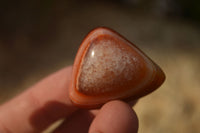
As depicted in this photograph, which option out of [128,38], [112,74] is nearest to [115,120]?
[112,74]

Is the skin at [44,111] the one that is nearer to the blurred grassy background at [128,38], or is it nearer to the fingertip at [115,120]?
the fingertip at [115,120]

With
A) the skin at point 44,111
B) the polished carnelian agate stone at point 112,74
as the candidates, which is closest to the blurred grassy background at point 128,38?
the skin at point 44,111

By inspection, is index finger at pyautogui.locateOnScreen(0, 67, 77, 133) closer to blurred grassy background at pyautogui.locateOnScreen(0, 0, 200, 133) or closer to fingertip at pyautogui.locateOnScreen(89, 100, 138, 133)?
fingertip at pyautogui.locateOnScreen(89, 100, 138, 133)

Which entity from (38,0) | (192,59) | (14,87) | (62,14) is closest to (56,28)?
(62,14)

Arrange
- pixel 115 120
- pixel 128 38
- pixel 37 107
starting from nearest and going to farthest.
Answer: pixel 115 120, pixel 37 107, pixel 128 38

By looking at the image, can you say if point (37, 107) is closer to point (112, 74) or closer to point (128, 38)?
point (112, 74)

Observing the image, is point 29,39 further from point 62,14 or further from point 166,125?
point 166,125

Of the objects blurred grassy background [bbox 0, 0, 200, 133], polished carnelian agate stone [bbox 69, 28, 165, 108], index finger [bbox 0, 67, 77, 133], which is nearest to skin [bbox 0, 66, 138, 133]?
index finger [bbox 0, 67, 77, 133]
